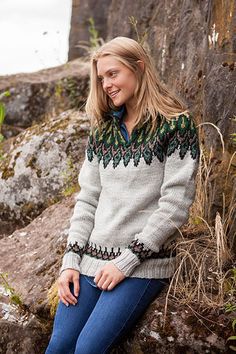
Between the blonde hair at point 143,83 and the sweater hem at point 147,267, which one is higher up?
the blonde hair at point 143,83

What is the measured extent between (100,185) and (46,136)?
6.58ft

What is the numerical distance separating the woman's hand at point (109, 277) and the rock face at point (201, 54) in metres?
1.17

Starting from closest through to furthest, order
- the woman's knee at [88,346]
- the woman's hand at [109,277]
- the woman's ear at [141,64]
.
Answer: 1. the woman's knee at [88,346]
2. the woman's hand at [109,277]
3. the woman's ear at [141,64]

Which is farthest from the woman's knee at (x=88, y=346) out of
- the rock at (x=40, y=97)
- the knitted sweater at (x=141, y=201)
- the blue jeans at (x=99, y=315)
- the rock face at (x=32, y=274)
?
the rock at (x=40, y=97)

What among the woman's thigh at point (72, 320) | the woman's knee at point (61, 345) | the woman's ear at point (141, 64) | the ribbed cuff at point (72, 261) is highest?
the woman's ear at point (141, 64)

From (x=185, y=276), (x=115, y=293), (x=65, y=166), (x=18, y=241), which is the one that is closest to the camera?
(x=115, y=293)

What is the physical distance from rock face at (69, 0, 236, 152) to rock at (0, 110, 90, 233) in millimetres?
914

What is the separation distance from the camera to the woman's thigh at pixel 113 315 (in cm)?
281

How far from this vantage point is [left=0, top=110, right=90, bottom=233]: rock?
5070 millimetres

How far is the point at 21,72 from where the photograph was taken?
30.1 ft

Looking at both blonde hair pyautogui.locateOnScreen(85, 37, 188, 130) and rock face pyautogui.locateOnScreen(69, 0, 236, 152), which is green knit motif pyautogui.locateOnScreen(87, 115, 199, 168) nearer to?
blonde hair pyautogui.locateOnScreen(85, 37, 188, 130)

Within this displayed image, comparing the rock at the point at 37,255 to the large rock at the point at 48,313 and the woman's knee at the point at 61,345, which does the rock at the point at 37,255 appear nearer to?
the large rock at the point at 48,313

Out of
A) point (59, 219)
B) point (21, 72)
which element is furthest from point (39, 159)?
point (21, 72)

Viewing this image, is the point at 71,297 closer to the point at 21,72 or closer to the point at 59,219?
the point at 59,219
